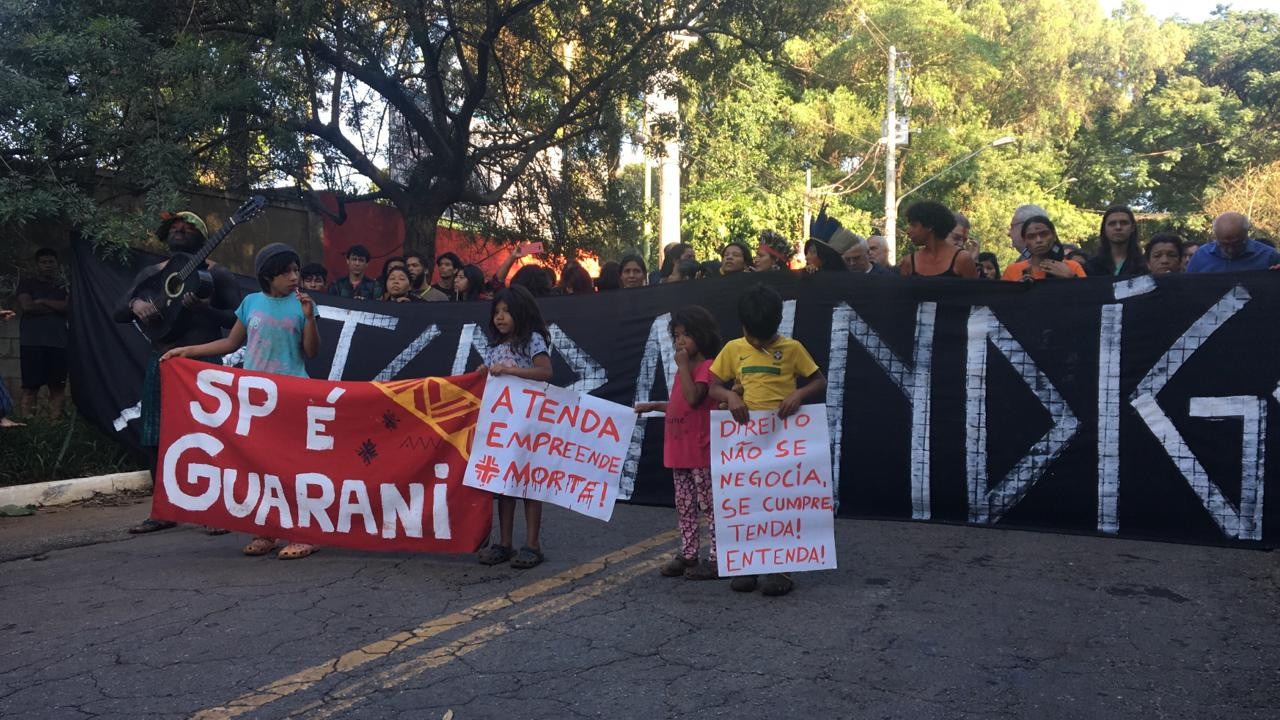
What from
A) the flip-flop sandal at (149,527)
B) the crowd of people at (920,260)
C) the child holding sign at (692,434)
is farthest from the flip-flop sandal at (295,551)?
the child holding sign at (692,434)

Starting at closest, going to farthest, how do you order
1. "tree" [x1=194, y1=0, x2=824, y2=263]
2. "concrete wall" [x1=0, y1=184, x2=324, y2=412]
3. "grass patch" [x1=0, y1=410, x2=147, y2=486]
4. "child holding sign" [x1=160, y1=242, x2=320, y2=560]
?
1. "child holding sign" [x1=160, y1=242, x2=320, y2=560]
2. "grass patch" [x1=0, y1=410, x2=147, y2=486]
3. "concrete wall" [x1=0, y1=184, x2=324, y2=412]
4. "tree" [x1=194, y1=0, x2=824, y2=263]

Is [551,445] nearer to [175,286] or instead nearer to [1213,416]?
[175,286]

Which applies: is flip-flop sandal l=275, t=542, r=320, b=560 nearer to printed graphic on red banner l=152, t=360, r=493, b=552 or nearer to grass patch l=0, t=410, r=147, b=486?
printed graphic on red banner l=152, t=360, r=493, b=552

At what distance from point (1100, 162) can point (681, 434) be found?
3464 cm

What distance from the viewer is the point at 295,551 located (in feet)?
18.9

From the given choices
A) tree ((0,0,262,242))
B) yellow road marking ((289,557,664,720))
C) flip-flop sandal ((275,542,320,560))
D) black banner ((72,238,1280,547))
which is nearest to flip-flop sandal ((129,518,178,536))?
flip-flop sandal ((275,542,320,560))

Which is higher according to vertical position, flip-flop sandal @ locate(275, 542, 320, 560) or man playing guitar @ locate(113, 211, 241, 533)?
man playing guitar @ locate(113, 211, 241, 533)

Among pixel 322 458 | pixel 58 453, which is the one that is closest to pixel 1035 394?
pixel 322 458

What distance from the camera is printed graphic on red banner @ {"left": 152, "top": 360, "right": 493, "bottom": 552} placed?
5.68m

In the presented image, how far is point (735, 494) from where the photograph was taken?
5074 millimetres

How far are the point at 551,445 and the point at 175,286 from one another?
104 inches

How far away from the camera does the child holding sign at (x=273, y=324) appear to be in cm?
602

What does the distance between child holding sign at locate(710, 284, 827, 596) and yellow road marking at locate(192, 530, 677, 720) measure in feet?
2.83

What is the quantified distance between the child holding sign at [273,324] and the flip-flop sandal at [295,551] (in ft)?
0.64
